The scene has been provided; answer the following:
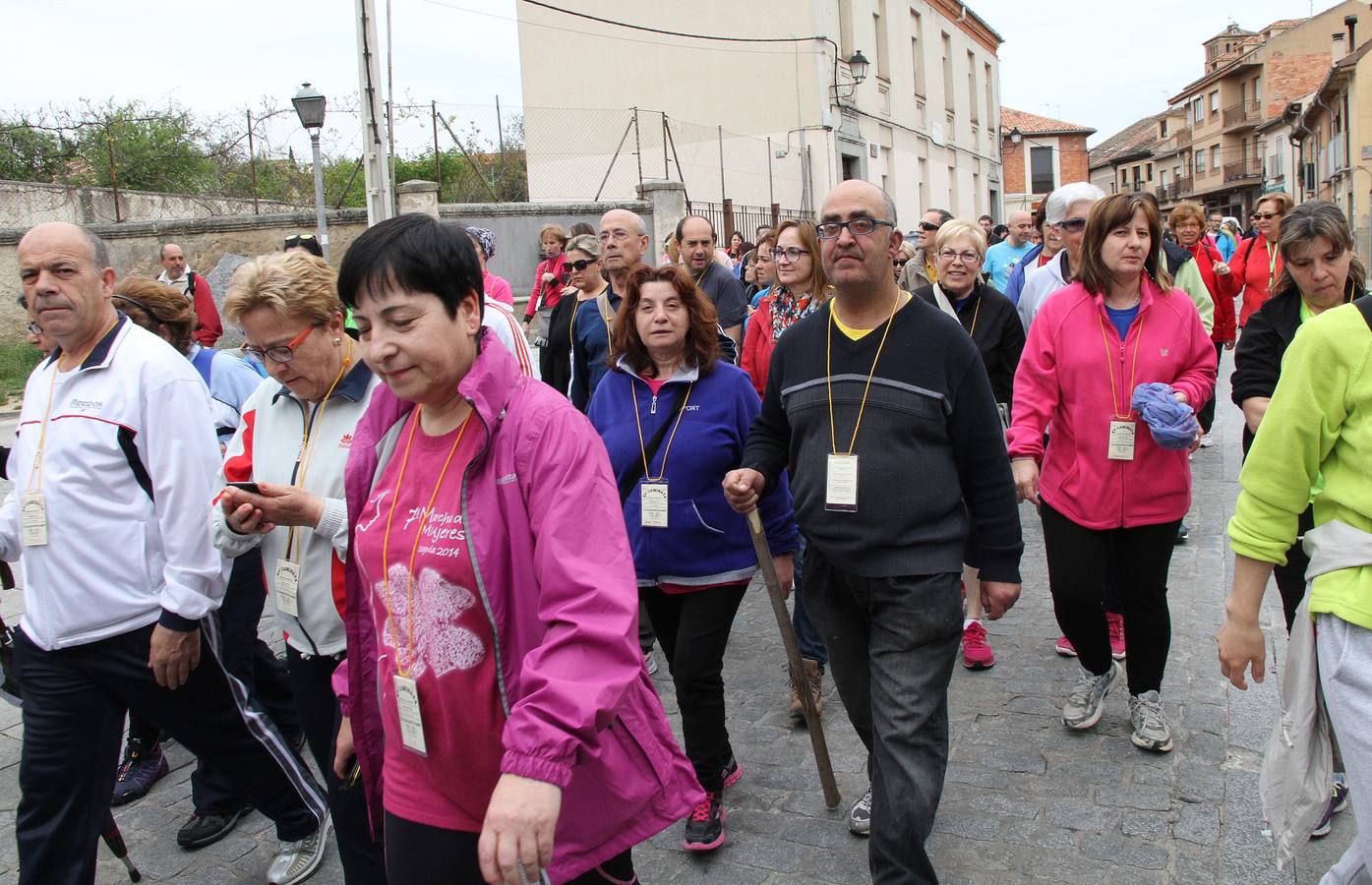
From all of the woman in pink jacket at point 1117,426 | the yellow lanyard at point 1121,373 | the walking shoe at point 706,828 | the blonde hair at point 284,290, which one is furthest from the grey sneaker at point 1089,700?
the blonde hair at point 284,290

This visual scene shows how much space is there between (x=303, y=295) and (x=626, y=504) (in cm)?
136

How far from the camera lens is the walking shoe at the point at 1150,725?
3953 mm

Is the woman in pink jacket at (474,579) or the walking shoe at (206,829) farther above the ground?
the woman in pink jacket at (474,579)

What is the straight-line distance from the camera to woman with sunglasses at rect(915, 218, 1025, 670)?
16.7 ft

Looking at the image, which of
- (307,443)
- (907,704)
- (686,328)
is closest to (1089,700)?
(907,704)

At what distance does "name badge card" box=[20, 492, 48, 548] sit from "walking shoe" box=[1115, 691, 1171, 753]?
3.80 m

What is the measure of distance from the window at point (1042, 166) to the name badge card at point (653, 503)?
201ft

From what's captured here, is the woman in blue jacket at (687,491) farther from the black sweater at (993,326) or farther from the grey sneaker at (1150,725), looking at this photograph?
the black sweater at (993,326)

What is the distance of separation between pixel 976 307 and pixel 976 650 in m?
1.67

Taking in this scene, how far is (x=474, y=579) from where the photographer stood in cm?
198

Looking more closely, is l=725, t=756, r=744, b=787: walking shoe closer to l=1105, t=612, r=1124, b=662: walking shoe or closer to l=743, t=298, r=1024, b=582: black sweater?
l=743, t=298, r=1024, b=582: black sweater

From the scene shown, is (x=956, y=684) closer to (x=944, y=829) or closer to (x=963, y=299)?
(x=944, y=829)

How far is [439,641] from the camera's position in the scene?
2033mm

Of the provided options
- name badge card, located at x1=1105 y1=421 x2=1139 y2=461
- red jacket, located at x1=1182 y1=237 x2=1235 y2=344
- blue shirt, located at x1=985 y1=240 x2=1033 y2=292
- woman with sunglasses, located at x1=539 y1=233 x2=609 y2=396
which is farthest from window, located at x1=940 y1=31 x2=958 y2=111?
name badge card, located at x1=1105 y1=421 x2=1139 y2=461
